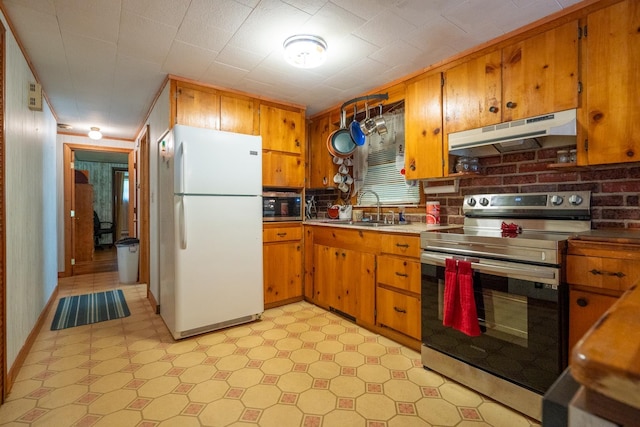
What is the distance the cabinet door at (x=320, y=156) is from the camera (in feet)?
12.0

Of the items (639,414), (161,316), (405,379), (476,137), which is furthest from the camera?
(161,316)

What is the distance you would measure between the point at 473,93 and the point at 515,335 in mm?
1637

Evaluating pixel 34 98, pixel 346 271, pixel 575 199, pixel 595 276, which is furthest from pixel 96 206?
pixel 595 276

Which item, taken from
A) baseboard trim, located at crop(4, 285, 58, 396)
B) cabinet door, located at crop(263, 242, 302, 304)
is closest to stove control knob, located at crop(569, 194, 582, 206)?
cabinet door, located at crop(263, 242, 302, 304)

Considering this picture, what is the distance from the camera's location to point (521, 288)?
1.63m

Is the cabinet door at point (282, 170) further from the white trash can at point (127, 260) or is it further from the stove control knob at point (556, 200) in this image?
the white trash can at point (127, 260)

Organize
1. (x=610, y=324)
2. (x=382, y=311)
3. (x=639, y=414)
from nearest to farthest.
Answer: (x=639, y=414)
(x=610, y=324)
(x=382, y=311)

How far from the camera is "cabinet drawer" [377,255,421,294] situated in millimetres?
2248

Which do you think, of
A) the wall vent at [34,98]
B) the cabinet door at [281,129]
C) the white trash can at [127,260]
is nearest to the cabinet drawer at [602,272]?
the cabinet door at [281,129]

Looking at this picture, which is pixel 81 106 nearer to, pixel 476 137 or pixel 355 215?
pixel 355 215

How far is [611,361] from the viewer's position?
1.18 ft

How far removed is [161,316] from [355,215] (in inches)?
87.5

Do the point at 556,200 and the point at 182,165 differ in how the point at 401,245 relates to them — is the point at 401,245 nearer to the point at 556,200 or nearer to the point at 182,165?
the point at 556,200

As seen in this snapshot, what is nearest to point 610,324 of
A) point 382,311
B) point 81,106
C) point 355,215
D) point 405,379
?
point 405,379
